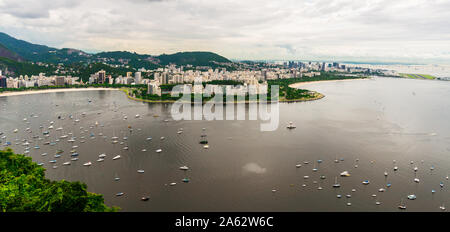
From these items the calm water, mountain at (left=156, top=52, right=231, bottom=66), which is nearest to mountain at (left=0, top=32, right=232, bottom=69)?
mountain at (left=156, top=52, right=231, bottom=66)

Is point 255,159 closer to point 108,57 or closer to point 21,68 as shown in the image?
point 21,68

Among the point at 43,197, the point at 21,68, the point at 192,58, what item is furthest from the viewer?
the point at 192,58

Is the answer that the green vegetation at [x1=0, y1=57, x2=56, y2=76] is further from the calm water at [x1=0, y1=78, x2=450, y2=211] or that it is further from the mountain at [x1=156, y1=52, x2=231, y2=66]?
the mountain at [x1=156, y1=52, x2=231, y2=66]

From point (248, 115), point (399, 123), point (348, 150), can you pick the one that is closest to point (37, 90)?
point (248, 115)

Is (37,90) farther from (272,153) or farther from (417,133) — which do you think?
(417,133)

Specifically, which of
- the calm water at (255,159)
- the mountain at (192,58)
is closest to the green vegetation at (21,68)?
the calm water at (255,159)

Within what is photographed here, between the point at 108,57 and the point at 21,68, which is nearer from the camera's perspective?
the point at 21,68

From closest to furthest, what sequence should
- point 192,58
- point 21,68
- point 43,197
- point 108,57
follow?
point 43,197 < point 21,68 < point 108,57 < point 192,58

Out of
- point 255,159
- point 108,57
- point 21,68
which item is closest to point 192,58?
point 108,57
